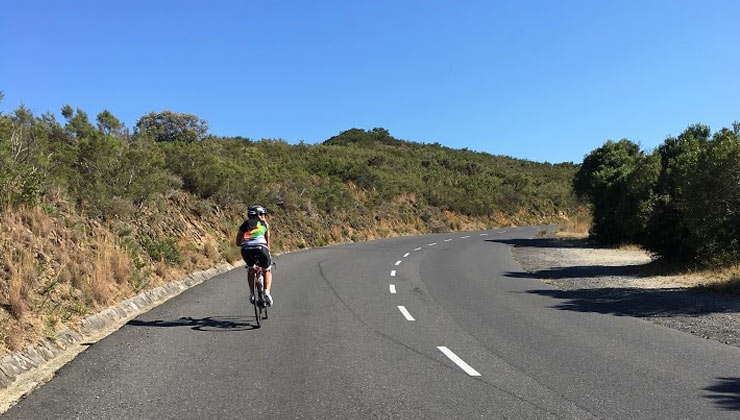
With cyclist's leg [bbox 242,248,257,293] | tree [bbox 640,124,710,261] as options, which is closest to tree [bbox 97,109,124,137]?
cyclist's leg [bbox 242,248,257,293]

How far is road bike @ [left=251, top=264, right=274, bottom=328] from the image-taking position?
9250 mm

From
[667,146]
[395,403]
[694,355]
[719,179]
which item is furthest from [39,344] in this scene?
[667,146]

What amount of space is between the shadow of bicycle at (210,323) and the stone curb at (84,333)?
0.45 meters

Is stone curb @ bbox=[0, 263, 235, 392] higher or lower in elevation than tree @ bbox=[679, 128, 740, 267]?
lower

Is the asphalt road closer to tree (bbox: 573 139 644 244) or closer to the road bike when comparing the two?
the road bike

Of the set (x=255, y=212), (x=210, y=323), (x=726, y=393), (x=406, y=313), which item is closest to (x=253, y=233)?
(x=255, y=212)

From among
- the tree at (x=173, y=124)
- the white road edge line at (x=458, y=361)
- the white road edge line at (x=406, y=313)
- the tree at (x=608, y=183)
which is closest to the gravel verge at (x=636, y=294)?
the white road edge line at (x=406, y=313)

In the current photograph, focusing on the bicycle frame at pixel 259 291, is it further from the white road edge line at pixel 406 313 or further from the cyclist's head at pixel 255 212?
the white road edge line at pixel 406 313

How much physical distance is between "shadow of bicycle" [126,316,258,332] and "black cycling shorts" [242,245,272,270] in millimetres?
983

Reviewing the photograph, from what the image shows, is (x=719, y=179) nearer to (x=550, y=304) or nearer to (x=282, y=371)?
(x=550, y=304)

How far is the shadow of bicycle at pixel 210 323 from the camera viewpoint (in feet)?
29.1

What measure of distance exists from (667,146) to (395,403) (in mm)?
27730

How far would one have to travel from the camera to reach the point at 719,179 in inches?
547

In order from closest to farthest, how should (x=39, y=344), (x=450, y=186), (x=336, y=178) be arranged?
1. (x=39, y=344)
2. (x=336, y=178)
3. (x=450, y=186)
